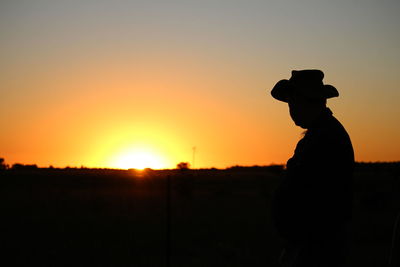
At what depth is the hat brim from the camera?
12.7ft

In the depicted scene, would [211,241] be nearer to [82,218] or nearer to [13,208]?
[82,218]

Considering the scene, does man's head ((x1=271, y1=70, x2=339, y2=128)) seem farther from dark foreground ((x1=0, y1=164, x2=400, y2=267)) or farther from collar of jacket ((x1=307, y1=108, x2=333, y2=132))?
dark foreground ((x1=0, y1=164, x2=400, y2=267))

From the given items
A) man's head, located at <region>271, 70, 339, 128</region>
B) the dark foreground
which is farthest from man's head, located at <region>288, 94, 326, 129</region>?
the dark foreground

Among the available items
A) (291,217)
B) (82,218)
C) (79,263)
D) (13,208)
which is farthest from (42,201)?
(291,217)

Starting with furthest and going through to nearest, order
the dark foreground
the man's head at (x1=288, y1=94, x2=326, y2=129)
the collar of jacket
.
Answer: the dark foreground → the man's head at (x1=288, y1=94, x2=326, y2=129) → the collar of jacket

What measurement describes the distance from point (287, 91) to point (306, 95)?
0.18 m

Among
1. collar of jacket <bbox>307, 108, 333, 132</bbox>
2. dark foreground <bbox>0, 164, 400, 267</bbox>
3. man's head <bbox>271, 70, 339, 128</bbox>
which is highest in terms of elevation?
man's head <bbox>271, 70, 339, 128</bbox>

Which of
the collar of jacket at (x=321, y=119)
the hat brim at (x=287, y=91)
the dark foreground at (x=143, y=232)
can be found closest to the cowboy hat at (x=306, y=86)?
the hat brim at (x=287, y=91)

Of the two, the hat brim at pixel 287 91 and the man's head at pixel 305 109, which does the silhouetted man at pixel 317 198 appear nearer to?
the man's head at pixel 305 109

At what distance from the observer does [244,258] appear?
11.7 meters

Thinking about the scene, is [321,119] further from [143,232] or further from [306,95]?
[143,232]

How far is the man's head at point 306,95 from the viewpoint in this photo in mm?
3834

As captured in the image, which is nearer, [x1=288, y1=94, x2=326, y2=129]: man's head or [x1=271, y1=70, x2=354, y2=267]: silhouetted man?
[x1=271, y1=70, x2=354, y2=267]: silhouetted man

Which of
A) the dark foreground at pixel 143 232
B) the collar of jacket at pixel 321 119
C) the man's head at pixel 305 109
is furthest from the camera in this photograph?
the dark foreground at pixel 143 232
